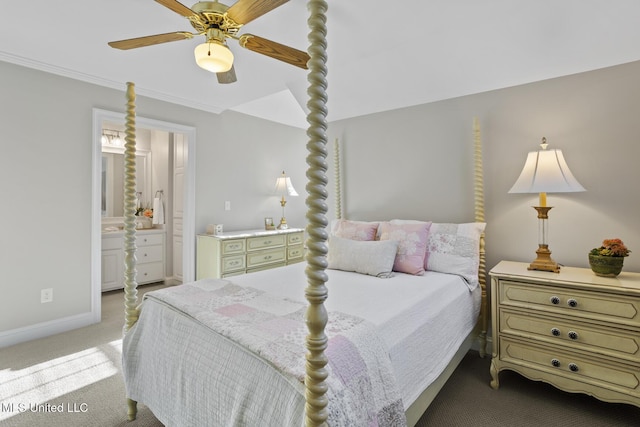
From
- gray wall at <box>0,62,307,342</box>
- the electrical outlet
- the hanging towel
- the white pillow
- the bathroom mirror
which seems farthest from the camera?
the hanging towel

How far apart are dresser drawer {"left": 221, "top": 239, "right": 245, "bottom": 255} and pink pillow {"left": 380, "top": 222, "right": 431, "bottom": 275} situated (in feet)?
6.21

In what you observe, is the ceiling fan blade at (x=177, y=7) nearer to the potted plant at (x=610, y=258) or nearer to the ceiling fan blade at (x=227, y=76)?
the ceiling fan blade at (x=227, y=76)

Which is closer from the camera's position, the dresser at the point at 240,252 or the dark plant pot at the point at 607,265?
the dark plant pot at the point at 607,265

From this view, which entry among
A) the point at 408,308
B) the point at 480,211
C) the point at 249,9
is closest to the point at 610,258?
the point at 480,211

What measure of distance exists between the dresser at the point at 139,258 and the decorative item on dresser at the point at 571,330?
388 centimetres

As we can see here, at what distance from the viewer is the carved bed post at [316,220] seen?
2.78 feet

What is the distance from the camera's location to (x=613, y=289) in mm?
1692

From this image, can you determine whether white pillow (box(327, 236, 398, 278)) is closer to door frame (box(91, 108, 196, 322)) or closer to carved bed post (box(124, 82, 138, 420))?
carved bed post (box(124, 82, 138, 420))

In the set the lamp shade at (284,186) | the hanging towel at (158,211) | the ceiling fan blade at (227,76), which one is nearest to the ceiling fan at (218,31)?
the ceiling fan blade at (227,76)

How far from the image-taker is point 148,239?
4.55m

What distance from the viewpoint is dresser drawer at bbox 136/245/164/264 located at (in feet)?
14.6

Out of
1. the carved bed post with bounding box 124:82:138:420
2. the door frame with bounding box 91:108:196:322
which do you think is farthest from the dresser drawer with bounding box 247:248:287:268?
the carved bed post with bounding box 124:82:138:420

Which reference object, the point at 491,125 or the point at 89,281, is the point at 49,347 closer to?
the point at 89,281

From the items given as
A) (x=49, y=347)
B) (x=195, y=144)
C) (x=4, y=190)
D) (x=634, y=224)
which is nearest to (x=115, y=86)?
(x=195, y=144)
